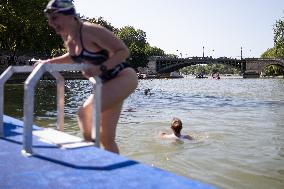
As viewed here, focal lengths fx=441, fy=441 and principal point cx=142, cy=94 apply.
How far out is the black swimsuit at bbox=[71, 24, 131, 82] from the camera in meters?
3.81

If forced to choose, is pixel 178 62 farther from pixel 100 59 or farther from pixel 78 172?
pixel 78 172

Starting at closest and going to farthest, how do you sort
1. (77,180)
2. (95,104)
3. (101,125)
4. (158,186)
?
(158,186) < (77,180) < (95,104) < (101,125)

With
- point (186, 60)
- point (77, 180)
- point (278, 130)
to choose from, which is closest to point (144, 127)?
point (278, 130)

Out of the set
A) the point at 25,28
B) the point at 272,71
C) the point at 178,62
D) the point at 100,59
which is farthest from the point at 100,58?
the point at 272,71

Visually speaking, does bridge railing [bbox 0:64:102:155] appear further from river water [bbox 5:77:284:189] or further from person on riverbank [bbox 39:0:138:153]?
river water [bbox 5:77:284:189]

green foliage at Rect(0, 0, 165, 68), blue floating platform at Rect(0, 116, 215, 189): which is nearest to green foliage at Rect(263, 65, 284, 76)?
green foliage at Rect(0, 0, 165, 68)

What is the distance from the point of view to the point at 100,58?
3830 millimetres

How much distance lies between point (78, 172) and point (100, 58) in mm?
1278

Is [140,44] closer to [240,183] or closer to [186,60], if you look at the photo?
[186,60]

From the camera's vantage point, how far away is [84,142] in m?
3.77

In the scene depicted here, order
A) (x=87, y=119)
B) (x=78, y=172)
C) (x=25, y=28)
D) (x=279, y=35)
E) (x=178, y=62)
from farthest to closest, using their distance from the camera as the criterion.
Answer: (x=178, y=62), (x=279, y=35), (x=25, y=28), (x=87, y=119), (x=78, y=172)

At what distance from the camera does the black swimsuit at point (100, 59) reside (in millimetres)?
3814

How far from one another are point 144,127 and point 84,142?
40.4ft

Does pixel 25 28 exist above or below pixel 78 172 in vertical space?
above
